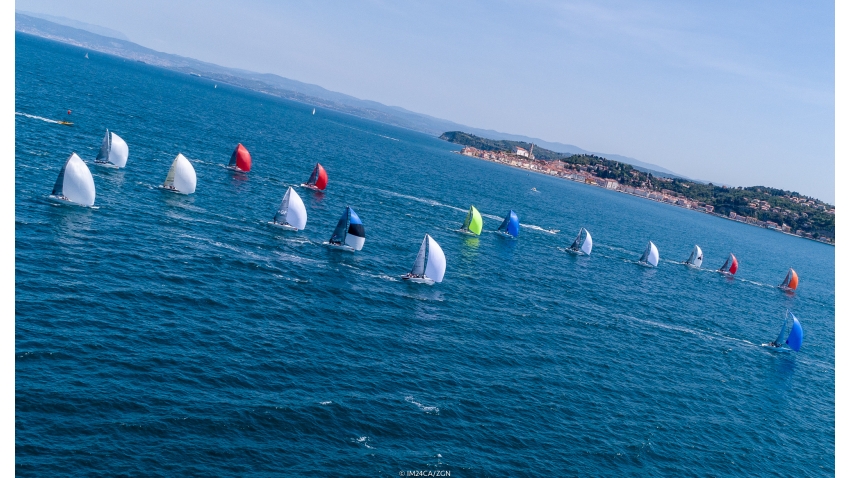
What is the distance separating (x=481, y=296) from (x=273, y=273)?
89.1 feet

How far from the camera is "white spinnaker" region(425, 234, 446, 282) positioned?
7300 cm

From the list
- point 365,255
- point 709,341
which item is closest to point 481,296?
point 365,255

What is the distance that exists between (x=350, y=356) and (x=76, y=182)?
44.6m

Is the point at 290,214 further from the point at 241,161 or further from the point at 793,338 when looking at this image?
the point at 793,338

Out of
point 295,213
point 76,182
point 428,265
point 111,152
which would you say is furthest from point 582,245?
point 76,182

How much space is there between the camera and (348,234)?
3113 inches

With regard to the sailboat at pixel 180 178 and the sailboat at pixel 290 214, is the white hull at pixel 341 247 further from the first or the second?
the sailboat at pixel 180 178

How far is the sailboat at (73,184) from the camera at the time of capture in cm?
6862

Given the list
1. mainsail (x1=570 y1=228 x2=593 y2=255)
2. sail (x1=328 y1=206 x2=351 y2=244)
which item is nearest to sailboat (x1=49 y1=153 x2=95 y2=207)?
sail (x1=328 y1=206 x2=351 y2=244)

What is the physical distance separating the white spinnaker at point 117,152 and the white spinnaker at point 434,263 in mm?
55428

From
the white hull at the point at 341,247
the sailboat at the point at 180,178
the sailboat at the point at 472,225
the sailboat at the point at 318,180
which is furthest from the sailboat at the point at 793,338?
the sailboat at the point at 180,178

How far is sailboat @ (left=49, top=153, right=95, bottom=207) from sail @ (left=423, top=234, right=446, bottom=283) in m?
43.2

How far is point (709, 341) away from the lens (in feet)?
253

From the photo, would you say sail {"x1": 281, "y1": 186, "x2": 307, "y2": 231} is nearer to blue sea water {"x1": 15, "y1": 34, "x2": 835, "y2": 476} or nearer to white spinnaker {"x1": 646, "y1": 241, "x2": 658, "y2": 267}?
blue sea water {"x1": 15, "y1": 34, "x2": 835, "y2": 476}
